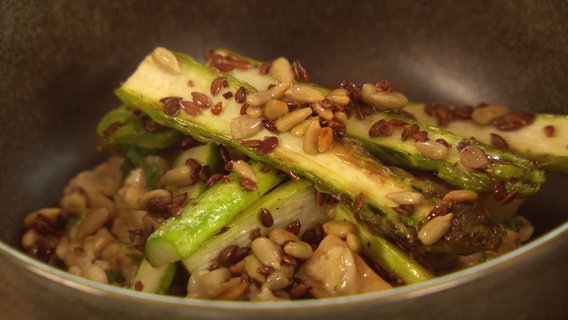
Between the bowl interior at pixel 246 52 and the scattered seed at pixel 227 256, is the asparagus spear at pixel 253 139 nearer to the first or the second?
the scattered seed at pixel 227 256

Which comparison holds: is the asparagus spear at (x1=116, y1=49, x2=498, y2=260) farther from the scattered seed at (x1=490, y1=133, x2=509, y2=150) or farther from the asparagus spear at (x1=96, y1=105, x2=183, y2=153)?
the scattered seed at (x1=490, y1=133, x2=509, y2=150)

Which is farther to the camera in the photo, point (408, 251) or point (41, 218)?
point (41, 218)

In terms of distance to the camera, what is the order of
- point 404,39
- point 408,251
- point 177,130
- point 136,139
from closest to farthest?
point 408,251 < point 177,130 < point 136,139 < point 404,39

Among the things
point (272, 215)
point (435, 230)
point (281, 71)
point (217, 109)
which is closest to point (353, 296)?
point (435, 230)

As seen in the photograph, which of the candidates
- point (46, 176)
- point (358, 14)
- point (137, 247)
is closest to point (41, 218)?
point (46, 176)

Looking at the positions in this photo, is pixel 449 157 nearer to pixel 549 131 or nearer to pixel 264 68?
pixel 549 131

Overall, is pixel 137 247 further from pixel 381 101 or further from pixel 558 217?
pixel 558 217

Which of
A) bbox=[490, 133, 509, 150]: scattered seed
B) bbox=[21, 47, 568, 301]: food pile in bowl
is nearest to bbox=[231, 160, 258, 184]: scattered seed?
bbox=[21, 47, 568, 301]: food pile in bowl
